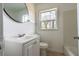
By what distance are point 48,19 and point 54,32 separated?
0.64 ft

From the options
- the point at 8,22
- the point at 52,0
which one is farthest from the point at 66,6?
the point at 8,22

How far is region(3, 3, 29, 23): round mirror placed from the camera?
116 cm

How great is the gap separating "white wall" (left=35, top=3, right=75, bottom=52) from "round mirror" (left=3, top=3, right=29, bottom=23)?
0.53 feet

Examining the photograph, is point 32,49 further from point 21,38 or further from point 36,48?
point 21,38

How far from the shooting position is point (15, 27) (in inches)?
45.8

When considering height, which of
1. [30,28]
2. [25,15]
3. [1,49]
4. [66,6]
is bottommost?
[1,49]

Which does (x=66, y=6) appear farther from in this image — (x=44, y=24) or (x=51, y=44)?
(x=51, y=44)

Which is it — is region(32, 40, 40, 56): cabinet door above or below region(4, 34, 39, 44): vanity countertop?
below

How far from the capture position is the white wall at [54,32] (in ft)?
Result: 3.95

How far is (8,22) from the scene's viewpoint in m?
1.13

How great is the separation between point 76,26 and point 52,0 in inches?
18.8

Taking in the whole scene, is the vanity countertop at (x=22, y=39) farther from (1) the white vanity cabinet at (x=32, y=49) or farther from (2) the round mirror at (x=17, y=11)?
(2) the round mirror at (x=17, y=11)

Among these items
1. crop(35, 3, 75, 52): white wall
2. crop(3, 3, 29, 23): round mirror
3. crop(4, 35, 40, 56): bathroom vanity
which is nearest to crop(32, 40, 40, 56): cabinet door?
crop(4, 35, 40, 56): bathroom vanity

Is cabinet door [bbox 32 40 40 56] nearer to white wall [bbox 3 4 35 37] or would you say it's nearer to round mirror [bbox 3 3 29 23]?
white wall [bbox 3 4 35 37]
